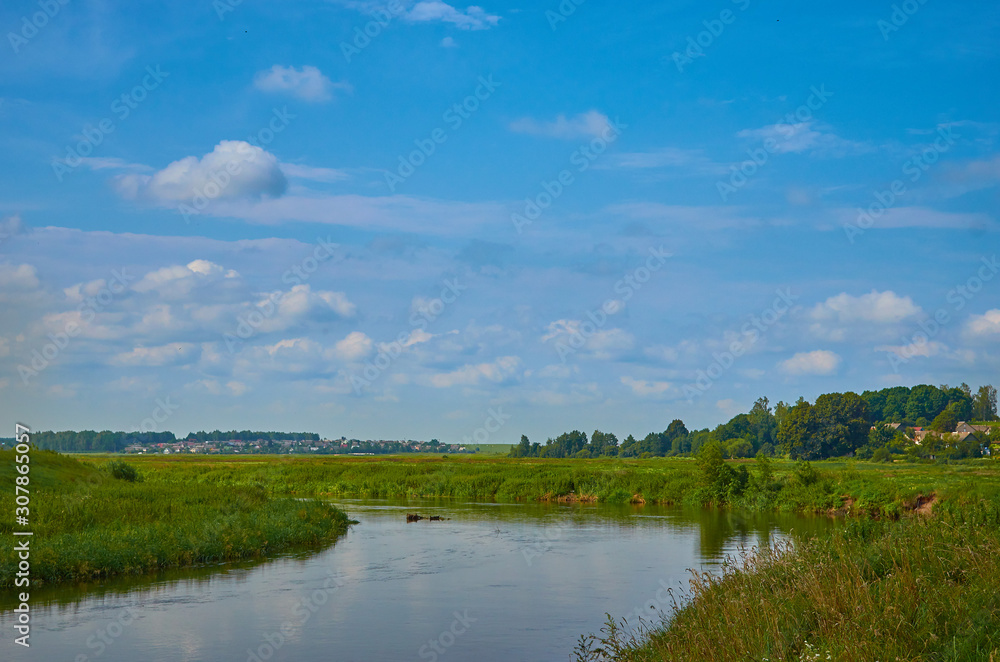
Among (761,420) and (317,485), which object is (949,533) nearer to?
(317,485)

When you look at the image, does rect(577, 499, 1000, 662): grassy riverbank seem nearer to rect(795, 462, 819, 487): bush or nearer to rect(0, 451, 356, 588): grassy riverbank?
rect(0, 451, 356, 588): grassy riverbank

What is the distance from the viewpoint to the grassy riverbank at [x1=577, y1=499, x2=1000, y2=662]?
Answer: 32.4 feet

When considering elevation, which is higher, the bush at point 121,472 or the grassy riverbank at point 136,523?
the bush at point 121,472

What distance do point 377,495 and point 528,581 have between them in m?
39.2

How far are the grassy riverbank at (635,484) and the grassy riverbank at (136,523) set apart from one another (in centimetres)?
694

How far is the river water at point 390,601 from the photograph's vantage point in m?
16.5

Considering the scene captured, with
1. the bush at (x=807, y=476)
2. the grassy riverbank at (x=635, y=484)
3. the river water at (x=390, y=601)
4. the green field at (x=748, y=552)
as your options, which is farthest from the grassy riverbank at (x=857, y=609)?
the bush at (x=807, y=476)

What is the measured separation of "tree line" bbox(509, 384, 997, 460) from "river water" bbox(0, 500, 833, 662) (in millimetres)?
91148

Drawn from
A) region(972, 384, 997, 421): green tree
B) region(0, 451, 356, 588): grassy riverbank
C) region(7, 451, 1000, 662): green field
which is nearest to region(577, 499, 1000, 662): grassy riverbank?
region(7, 451, 1000, 662): green field

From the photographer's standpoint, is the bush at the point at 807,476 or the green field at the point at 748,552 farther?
the bush at the point at 807,476

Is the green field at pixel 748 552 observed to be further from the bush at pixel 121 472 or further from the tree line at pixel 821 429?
the tree line at pixel 821 429

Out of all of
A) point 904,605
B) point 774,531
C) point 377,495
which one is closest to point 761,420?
point 377,495

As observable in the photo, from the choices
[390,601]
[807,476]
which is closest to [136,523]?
[390,601]

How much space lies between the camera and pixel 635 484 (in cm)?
5616
